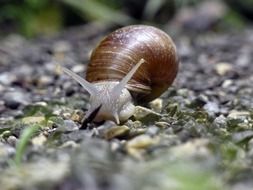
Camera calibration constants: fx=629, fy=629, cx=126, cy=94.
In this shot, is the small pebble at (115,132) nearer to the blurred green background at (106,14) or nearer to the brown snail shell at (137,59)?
the brown snail shell at (137,59)

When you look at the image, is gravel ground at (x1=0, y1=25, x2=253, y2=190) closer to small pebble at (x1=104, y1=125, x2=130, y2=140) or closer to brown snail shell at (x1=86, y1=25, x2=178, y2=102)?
small pebble at (x1=104, y1=125, x2=130, y2=140)

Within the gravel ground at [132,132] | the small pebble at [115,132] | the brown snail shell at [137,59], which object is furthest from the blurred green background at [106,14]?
the small pebble at [115,132]

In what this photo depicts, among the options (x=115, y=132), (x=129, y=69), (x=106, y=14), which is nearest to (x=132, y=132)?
(x=115, y=132)

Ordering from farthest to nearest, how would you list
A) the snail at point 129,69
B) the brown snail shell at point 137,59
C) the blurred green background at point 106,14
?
1. the blurred green background at point 106,14
2. the brown snail shell at point 137,59
3. the snail at point 129,69

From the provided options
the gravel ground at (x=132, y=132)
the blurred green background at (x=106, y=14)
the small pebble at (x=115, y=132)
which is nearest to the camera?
the gravel ground at (x=132, y=132)

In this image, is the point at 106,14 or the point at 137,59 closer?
the point at 137,59

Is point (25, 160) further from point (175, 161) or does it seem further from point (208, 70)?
point (208, 70)

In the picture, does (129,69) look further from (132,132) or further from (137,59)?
(132,132)
